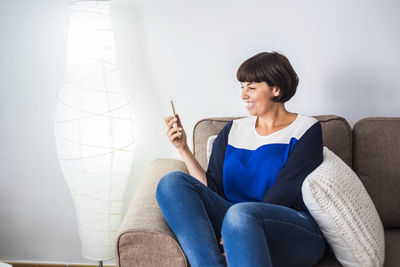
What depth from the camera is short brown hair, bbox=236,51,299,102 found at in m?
1.62

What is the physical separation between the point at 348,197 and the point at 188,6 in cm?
117

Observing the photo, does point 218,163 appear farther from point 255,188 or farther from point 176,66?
point 176,66

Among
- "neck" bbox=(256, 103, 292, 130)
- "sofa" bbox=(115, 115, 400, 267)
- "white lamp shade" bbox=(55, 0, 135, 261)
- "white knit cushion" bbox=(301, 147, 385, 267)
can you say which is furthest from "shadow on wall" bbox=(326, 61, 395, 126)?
"white lamp shade" bbox=(55, 0, 135, 261)

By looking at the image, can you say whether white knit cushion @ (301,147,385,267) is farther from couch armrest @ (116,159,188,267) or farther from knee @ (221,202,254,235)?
couch armrest @ (116,159,188,267)

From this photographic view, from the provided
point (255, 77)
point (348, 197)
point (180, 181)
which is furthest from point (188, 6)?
point (348, 197)

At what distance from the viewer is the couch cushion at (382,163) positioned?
172 centimetres

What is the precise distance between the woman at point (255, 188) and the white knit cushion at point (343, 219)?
6cm

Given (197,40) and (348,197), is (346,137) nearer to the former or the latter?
(348,197)

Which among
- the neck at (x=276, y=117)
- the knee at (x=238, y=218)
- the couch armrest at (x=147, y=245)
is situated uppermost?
the neck at (x=276, y=117)

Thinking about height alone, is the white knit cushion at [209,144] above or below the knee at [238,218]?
above

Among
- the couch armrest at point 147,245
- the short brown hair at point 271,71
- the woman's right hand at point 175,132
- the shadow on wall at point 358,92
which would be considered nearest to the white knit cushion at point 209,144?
the woman's right hand at point 175,132

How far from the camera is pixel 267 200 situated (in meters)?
1.47

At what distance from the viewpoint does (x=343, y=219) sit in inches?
52.2

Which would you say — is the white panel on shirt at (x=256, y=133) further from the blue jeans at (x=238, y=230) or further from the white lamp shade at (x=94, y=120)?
the white lamp shade at (x=94, y=120)
